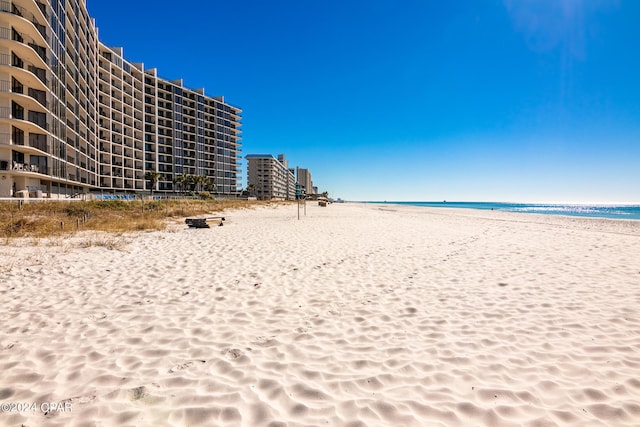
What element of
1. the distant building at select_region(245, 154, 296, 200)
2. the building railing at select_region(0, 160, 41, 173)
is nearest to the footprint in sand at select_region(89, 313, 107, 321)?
the building railing at select_region(0, 160, 41, 173)

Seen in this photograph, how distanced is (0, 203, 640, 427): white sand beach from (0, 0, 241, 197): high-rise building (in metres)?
36.2

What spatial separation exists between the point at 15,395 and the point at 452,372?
176 inches

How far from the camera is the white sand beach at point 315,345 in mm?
2578

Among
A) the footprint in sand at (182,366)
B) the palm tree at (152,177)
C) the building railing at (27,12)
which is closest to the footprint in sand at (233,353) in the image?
the footprint in sand at (182,366)

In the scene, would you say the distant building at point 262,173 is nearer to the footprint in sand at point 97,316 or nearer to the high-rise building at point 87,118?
the high-rise building at point 87,118

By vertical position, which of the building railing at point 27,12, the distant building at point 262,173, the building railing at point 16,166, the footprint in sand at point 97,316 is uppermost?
the building railing at point 27,12

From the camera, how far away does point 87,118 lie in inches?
2063

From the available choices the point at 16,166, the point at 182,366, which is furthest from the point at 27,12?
the point at 182,366

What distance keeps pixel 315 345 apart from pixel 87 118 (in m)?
68.0

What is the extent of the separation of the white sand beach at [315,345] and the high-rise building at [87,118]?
36.2 m

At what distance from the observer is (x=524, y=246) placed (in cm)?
1181

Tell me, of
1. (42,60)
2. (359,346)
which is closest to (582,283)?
(359,346)

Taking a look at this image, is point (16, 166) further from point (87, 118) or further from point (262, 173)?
point (262, 173)

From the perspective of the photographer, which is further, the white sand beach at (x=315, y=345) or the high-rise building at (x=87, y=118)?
the high-rise building at (x=87, y=118)
